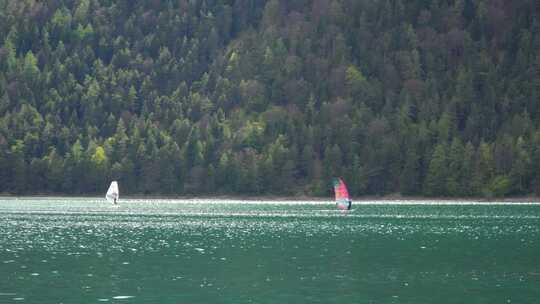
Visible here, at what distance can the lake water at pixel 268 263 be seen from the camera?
204 feet

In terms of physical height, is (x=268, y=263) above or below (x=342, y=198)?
below

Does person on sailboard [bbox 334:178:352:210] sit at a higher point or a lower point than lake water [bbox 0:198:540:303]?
higher

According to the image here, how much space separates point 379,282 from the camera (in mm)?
68250

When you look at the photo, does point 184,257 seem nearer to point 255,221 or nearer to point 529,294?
point 529,294

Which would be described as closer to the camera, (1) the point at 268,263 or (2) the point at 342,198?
(1) the point at 268,263

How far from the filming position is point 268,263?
80.0 metres

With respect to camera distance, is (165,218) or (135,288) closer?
(135,288)

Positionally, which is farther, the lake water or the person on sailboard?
the person on sailboard

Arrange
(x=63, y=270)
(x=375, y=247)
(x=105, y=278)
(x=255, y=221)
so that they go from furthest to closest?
(x=255, y=221)
(x=375, y=247)
(x=63, y=270)
(x=105, y=278)

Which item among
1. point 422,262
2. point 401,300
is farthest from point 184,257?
point 401,300

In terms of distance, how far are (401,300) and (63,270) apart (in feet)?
82.9

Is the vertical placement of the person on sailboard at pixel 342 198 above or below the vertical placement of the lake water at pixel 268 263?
above

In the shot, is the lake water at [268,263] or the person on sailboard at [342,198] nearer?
the lake water at [268,263]

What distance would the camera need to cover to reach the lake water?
6215 cm
